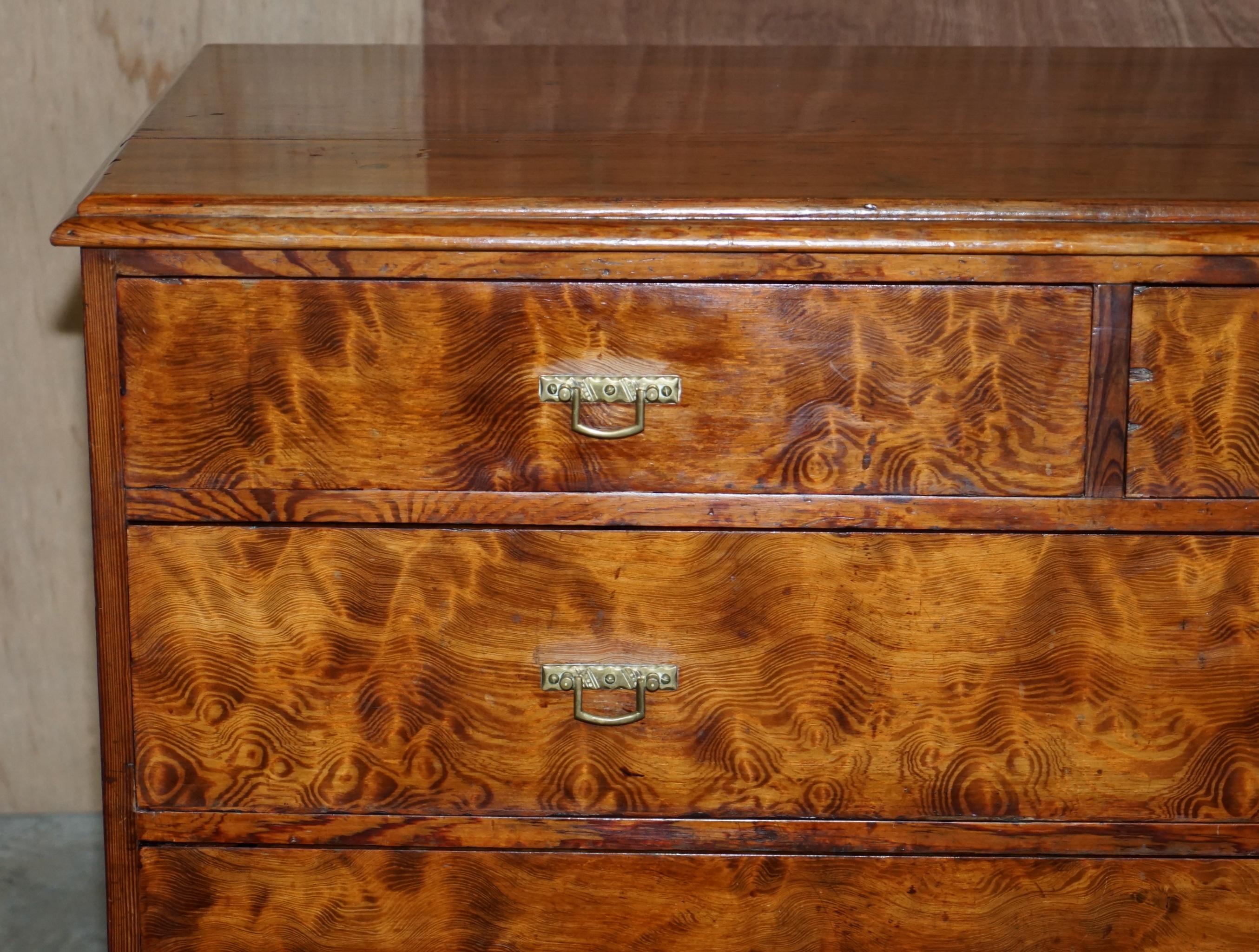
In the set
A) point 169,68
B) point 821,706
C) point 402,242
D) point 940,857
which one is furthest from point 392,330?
point 169,68

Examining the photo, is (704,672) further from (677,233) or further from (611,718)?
(677,233)

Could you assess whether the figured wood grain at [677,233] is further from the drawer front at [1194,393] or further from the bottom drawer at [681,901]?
the bottom drawer at [681,901]

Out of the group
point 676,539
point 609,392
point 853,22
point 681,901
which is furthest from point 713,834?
point 853,22

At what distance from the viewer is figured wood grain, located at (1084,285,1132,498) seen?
107cm

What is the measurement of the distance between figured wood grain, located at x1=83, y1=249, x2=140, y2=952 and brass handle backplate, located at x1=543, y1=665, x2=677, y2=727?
0.33 m

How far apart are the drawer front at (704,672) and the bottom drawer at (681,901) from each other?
0.05 meters

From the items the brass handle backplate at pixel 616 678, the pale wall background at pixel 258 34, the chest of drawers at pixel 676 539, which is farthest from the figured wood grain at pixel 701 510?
the pale wall background at pixel 258 34

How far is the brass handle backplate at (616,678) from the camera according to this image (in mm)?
1151

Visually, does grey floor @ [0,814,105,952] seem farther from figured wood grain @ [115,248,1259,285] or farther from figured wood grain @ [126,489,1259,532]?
figured wood grain @ [115,248,1259,285]

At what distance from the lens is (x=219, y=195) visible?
1.05 meters

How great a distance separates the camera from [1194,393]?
109 cm

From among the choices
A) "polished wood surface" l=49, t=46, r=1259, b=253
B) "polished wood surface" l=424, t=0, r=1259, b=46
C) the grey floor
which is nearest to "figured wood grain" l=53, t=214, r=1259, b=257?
"polished wood surface" l=49, t=46, r=1259, b=253

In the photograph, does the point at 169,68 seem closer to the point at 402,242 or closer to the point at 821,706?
the point at 402,242

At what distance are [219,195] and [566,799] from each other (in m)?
0.53
